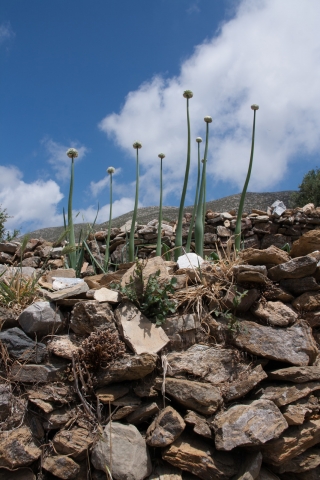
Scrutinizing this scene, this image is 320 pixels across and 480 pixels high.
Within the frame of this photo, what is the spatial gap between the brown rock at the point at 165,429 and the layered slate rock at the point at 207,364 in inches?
9.4

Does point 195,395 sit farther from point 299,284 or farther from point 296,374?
point 299,284

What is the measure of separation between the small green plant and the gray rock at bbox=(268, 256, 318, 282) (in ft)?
2.36

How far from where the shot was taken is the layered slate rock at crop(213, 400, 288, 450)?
2127mm

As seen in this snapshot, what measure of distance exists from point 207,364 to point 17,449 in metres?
1.10

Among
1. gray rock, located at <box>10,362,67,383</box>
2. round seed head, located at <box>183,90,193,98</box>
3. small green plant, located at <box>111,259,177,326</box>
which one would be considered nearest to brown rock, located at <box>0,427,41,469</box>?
gray rock, located at <box>10,362,67,383</box>

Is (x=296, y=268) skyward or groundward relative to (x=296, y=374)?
skyward

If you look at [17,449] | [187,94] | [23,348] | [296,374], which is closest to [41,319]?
[23,348]

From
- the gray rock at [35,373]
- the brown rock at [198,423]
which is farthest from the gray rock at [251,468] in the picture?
the gray rock at [35,373]

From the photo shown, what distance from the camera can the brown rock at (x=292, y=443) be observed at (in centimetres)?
223

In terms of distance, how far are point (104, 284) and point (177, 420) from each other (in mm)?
1121

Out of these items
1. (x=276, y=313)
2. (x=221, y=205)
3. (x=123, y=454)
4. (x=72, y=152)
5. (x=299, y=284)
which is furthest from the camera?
(x=221, y=205)

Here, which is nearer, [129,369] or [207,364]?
[129,369]

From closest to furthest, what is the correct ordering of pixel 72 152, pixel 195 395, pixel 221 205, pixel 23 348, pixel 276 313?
pixel 195 395
pixel 23 348
pixel 276 313
pixel 72 152
pixel 221 205

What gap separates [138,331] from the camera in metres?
2.42
